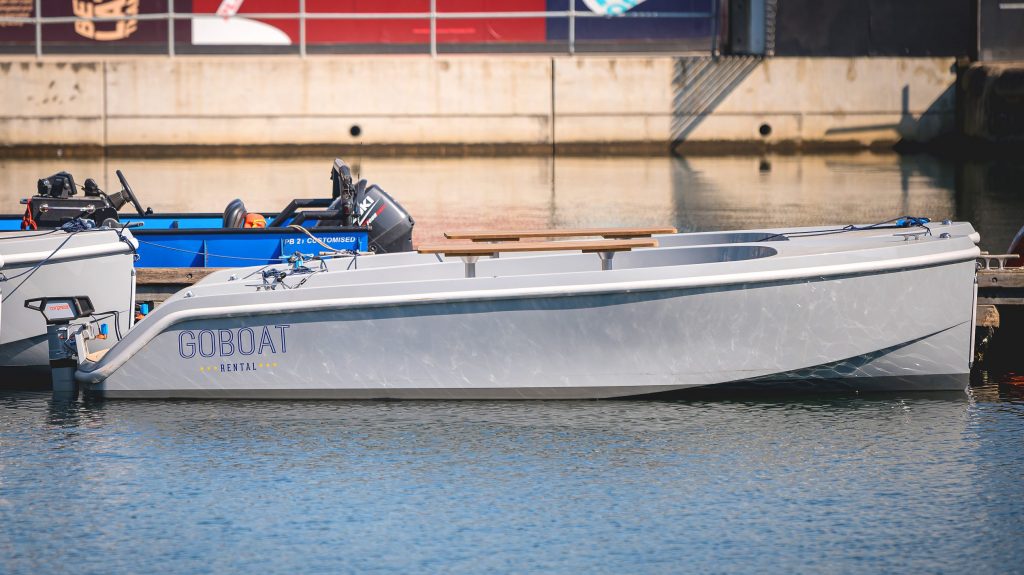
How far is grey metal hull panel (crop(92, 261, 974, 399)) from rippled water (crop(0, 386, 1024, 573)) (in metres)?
0.15

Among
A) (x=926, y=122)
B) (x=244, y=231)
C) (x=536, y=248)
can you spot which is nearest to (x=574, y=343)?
(x=536, y=248)

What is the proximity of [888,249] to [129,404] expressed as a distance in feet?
14.3

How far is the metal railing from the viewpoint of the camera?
100ft

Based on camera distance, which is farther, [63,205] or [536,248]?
[63,205]

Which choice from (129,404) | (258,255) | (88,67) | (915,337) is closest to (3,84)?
(88,67)

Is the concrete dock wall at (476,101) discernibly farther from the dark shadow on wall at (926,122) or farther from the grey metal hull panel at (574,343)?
→ the grey metal hull panel at (574,343)

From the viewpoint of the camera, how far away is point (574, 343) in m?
8.70

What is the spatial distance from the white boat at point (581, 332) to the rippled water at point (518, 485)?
0.46 feet

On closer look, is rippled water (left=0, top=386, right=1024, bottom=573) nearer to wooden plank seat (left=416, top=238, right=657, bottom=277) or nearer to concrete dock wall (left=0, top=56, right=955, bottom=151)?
wooden plank seat (left=416, top=238, right=657, bottom=277)

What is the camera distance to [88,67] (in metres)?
30.3

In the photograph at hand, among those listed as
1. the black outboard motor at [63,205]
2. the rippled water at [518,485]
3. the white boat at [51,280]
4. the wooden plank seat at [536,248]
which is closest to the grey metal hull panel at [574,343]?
the rippled water at [518,485]

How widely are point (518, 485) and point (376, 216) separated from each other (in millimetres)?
4993

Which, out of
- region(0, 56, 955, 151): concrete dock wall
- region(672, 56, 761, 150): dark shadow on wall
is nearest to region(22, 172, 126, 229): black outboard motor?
region(0, 56, 955, 151): concrete dock wall

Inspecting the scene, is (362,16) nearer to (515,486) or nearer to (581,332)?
(581,332)
